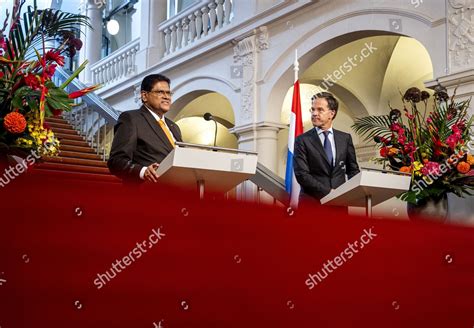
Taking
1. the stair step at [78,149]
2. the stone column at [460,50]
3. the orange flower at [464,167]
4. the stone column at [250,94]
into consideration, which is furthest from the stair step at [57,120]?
the orange flower at [464,167]

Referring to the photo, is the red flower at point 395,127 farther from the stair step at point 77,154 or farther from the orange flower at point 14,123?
the stair step at point 77,154

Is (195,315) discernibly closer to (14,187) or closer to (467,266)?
Answer: (14,187)

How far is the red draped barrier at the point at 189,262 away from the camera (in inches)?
85.0

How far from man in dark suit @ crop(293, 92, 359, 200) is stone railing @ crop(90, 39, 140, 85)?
894cm

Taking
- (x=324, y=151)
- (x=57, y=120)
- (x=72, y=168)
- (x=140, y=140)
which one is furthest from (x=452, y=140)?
(x=57, y=120)

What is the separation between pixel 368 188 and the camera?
11.5 ft

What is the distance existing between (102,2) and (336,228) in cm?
1306

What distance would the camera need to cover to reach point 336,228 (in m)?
2.77

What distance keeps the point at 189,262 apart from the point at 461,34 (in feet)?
18.3

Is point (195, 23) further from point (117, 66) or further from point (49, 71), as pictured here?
point (49, 71)

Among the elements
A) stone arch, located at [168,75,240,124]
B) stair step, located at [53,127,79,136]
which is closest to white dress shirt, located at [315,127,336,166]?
stair step, located at [53,127,79,136]

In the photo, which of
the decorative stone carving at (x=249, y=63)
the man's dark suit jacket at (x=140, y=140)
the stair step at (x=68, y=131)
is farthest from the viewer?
the decorative stone carving at (x=249, y=63)

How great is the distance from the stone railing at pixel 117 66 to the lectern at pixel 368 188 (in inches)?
387

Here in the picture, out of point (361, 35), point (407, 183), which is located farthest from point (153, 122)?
point (361, 35)
